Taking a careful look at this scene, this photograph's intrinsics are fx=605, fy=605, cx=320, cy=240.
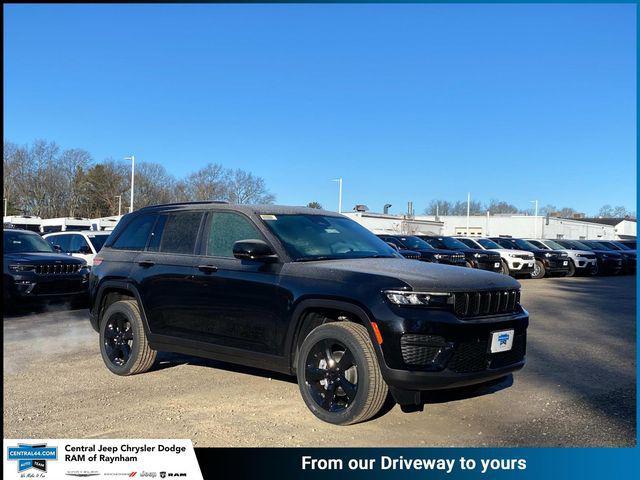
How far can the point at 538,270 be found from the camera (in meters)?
22.3

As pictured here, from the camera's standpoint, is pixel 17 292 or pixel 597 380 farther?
pixel 17 292

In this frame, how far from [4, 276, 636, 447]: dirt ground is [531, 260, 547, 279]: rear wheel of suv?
14.8m

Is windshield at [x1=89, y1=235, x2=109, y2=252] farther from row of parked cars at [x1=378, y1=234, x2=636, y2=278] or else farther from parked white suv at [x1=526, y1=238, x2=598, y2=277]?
parked white suv at [x1=526, y1=238, x2=598, y2=277]

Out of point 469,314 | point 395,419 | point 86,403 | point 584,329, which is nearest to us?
point 469,314

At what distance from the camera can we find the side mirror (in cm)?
502

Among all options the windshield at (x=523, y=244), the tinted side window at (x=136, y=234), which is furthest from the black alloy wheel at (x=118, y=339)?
the windshield at (x=523, y=244)

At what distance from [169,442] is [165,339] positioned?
6.23ft

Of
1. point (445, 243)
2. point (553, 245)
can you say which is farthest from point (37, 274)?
point (553, 245)

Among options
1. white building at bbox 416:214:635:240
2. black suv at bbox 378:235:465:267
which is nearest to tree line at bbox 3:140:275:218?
black suv at bbox 378:235:465:267

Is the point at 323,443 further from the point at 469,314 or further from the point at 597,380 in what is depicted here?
the point at 597,380

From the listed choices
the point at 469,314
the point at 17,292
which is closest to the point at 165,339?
the point at 469,314

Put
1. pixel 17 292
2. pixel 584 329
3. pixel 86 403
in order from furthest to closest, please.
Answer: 1. pixel 17 292
2. pixel 584 329
3. pixel 86 403

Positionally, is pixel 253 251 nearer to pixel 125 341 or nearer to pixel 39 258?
pixel 125 341

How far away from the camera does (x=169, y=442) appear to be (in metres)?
4.07
